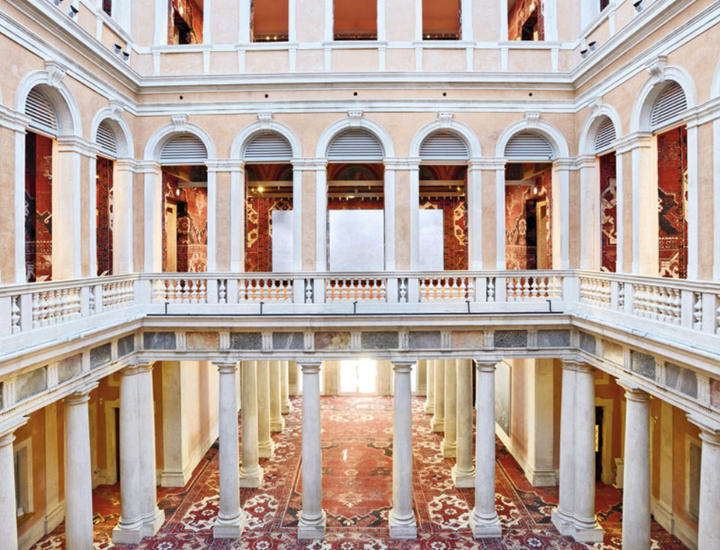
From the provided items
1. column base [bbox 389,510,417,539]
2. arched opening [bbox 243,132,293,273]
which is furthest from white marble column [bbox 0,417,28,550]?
arched opening [bbox 243,132,293,273]

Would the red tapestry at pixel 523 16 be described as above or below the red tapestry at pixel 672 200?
above

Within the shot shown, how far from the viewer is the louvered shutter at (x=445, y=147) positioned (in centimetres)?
1141

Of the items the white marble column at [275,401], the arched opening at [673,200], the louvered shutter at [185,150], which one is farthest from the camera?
the white marble column at [275,401]

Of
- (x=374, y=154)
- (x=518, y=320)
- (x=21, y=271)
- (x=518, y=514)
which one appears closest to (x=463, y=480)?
(x=518, y=514)

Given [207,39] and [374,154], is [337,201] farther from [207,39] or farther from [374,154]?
[207,39]

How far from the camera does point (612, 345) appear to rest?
30.6ft

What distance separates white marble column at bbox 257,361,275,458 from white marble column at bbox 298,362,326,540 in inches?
181

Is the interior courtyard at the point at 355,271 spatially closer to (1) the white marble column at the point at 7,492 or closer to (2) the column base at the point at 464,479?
(2) the column base at the point at 464,479

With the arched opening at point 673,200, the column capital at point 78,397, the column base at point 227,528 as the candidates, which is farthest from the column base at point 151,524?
the arched opening at point 673,200

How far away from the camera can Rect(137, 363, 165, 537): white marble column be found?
10836 mm

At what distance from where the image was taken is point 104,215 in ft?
35.6

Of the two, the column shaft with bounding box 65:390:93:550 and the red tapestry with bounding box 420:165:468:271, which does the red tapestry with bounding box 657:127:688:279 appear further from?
the column shaft with bounding box 65:390:93:550

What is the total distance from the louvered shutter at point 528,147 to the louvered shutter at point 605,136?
1040 millimetres

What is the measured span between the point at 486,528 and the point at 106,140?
481 inches
